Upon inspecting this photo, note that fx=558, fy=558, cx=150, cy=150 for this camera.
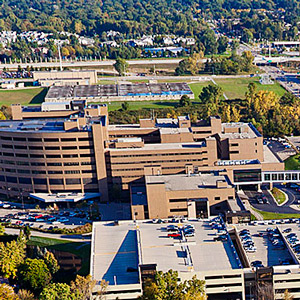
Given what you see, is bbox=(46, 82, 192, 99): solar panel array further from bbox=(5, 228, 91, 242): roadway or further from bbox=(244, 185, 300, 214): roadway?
bbox=(5, 228, 91, 242): roadway

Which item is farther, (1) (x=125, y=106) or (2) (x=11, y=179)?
(1) (x=125, y=106)

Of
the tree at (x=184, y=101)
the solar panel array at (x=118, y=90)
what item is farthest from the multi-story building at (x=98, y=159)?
the solar panel array at (x=118, y=90)

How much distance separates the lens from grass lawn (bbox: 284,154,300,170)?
92250mm

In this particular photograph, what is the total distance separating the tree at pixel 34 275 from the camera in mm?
58438

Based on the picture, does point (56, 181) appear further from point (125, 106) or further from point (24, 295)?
point (125, 106)

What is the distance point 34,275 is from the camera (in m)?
59.0

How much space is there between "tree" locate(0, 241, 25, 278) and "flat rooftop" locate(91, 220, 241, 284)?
28.6ft

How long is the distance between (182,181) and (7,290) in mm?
30110

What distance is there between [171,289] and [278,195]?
36881mm

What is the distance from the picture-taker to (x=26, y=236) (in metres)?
70.8

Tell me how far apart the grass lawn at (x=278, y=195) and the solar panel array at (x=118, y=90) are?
63.1m

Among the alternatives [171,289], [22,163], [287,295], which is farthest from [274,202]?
[22,163]

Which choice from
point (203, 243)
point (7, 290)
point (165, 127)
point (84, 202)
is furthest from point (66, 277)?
point (165, 127)

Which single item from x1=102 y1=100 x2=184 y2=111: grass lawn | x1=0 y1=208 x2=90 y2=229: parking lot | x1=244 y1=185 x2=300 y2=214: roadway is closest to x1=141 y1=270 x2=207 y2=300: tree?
x1=0 y1=208 x2=90 y2=229: parking lot
